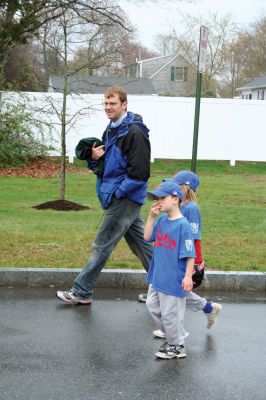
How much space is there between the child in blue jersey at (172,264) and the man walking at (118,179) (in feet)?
3.23

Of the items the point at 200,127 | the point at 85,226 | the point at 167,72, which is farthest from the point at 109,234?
the point at 167,72

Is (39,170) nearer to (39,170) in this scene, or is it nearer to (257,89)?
(39,170)

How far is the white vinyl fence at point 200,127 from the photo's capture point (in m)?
21.9

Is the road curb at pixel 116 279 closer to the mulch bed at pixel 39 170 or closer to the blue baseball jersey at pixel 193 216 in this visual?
the blue baseball jersey at pixel 193 216

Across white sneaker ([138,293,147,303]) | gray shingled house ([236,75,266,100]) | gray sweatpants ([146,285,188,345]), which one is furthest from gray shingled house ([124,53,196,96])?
gray sweatpants ([146,285,188,345])

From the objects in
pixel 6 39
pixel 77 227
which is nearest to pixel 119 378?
pixel 77 227

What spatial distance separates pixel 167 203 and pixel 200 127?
18.1m

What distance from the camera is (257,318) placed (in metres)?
6.05

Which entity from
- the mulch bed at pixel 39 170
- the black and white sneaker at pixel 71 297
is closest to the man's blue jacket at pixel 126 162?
the black and white sneaker at pixel 71 297

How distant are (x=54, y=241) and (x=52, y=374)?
4.23 metres

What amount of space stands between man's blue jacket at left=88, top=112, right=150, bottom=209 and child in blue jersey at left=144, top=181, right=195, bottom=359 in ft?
3.12

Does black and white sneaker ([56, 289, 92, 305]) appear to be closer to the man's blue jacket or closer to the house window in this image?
Result: the man's blue jacket

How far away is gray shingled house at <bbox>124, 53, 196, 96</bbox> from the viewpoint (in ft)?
218

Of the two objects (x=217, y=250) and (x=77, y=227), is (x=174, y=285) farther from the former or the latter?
(x=77, y=227)
